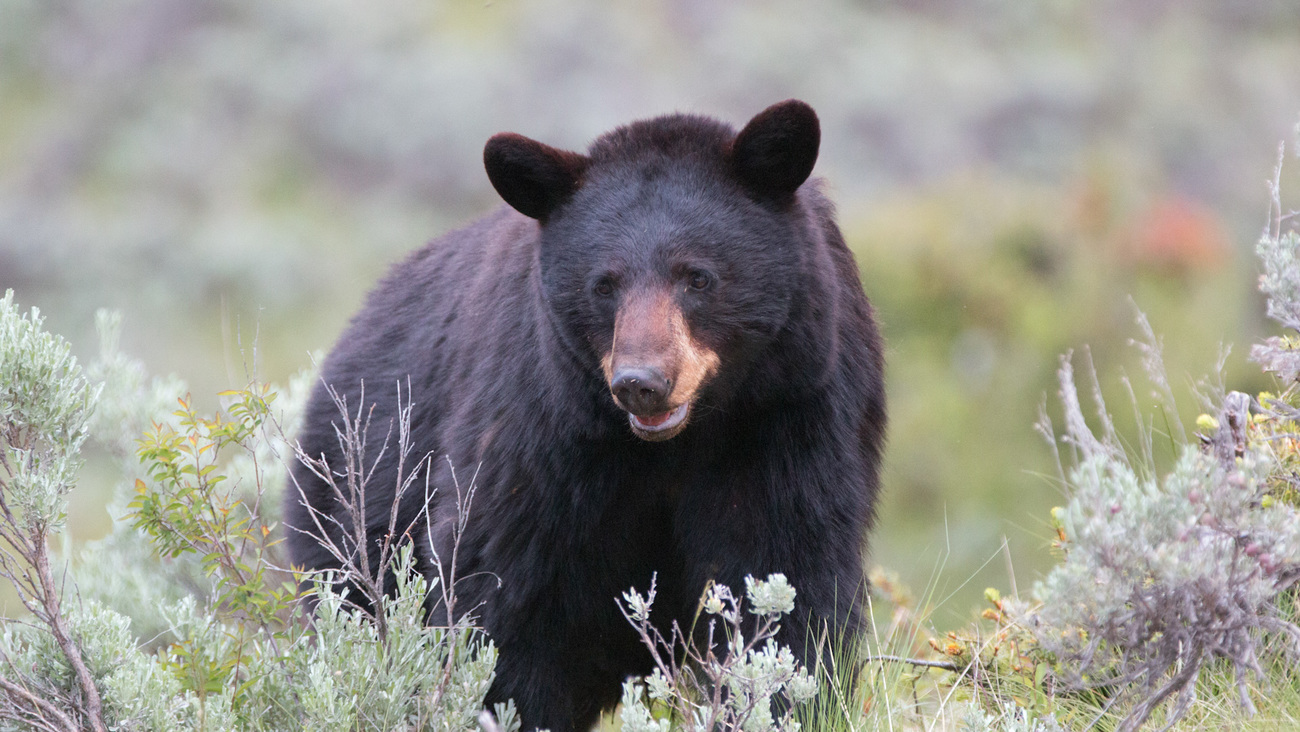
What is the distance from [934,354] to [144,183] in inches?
518

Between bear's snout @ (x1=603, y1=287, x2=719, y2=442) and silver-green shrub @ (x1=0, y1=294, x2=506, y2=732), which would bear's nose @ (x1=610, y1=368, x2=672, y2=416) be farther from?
silver-green shrub @ (x1=0, y1=294, x2=506, y2=732)

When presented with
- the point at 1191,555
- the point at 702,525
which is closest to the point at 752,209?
the point at 702,525

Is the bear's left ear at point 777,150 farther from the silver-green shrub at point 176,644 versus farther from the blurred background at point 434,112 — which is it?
the blurred background at point 434,112

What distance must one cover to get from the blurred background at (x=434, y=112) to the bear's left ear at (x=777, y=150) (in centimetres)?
1095

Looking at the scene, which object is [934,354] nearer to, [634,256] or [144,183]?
[634,256]

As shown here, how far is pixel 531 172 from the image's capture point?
11.5 ft

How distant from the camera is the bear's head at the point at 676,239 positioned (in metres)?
3.24

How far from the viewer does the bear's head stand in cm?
324

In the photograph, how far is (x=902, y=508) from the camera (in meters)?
11.8

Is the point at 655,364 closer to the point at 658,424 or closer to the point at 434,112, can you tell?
the point at 658,424

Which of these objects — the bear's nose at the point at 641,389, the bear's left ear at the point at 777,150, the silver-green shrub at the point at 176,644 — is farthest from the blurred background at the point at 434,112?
the bear's nose at the point at 641,389

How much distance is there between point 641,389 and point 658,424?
0.53 feet

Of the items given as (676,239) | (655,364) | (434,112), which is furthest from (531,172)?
(434,112)

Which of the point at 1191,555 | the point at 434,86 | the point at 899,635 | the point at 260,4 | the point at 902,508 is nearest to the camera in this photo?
the point at 1191,555
